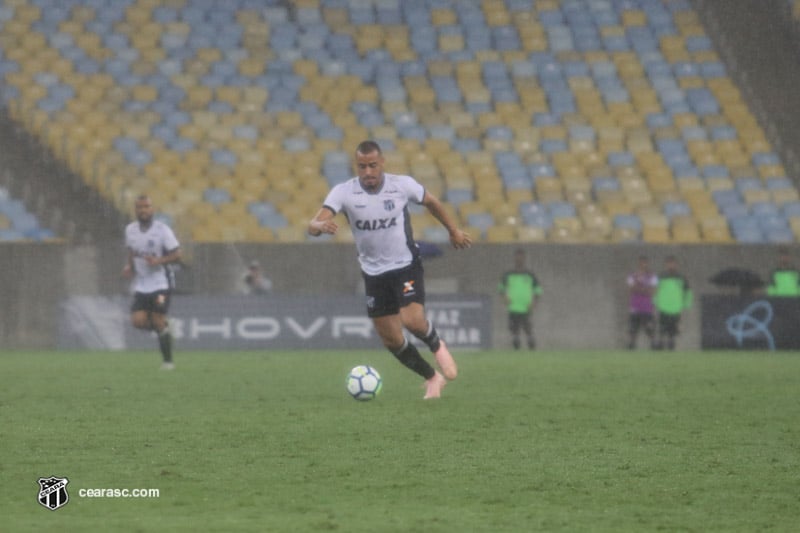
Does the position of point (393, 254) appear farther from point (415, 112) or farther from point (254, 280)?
point (415, 112)

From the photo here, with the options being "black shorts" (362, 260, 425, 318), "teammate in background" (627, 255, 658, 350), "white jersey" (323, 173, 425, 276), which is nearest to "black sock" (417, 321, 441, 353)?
"black shorts" (362, 260, 425, 318)

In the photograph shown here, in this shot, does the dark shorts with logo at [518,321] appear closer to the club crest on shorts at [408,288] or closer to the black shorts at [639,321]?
the black shorts at [639,321]

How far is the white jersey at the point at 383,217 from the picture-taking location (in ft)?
41.2

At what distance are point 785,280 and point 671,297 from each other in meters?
1.79

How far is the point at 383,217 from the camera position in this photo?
1261 centimetres

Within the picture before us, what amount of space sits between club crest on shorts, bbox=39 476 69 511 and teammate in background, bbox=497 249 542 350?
17.3m

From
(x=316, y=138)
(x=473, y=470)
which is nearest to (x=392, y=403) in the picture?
(x=473, y=470)

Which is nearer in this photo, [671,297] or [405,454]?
[405,454]

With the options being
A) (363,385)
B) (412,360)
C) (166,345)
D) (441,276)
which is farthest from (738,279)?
(363,385)

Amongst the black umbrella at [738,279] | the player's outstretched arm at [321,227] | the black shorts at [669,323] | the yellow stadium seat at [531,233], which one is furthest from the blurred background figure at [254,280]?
the player's outstretched arm at [321,227]

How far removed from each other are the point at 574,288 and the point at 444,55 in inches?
260

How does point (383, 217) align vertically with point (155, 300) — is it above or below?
below

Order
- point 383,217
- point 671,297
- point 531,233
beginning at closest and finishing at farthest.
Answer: point 383,217, point 671,297, point 531,233

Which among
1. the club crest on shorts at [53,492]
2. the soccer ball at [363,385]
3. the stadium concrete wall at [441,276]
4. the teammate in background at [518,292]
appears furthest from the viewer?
the teammate in background at [518,292]
